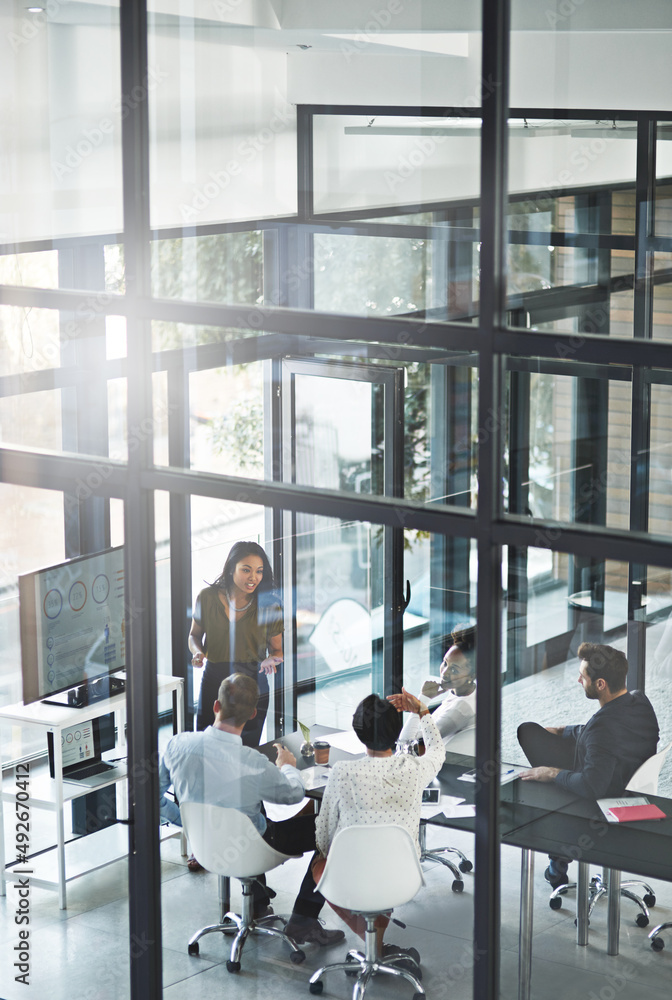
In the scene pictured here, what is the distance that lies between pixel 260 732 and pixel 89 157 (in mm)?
2145

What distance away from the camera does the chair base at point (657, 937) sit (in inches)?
123

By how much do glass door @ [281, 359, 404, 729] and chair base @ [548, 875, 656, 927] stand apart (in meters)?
1.17

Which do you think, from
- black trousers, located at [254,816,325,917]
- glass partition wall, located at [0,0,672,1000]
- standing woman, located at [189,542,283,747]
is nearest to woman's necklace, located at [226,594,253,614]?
standing woman, located at [189,542,283,747]

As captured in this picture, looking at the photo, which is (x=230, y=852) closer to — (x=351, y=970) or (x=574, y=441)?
(x=351, y=970)

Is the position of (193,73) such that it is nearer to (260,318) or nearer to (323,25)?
(323,25)

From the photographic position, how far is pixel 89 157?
4188 millimetres

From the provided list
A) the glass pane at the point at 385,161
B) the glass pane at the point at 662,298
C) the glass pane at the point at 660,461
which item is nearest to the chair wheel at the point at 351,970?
the glass pane at the point at 660,461

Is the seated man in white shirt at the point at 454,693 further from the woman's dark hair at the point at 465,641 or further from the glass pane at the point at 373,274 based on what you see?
the glass pane at the point at 373,274

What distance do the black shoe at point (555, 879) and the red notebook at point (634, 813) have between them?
0.26 m

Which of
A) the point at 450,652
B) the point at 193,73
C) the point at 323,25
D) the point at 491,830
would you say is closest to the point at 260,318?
the point at 450,652

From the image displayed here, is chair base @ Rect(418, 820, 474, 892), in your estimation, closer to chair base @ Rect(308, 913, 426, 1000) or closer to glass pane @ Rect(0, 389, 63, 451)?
chair base @ Rect(308, 913, 426, 1000)

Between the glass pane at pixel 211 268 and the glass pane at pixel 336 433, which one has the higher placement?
the glass pane at pixel 211 268

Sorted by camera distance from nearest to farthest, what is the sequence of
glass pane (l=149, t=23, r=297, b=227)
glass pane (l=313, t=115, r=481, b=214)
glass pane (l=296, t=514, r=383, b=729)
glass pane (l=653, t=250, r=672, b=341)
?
glass pane (l=296, t=514, r=383, b=729) < glass pane (l=149, t=23, r=297, b=227) < glass pane (l=313, t=115, r=481, b=214) < glass pane (l=653, t=250, r=672, b=341)

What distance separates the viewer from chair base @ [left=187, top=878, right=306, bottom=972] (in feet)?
11.3
